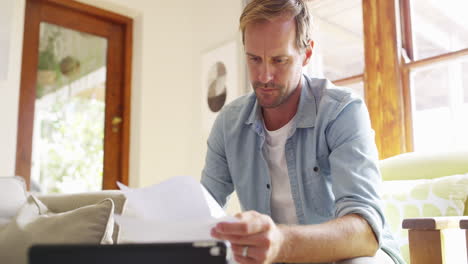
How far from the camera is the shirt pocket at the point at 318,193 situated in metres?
1.19

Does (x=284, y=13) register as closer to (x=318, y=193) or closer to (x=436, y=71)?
(x=318, y=193)

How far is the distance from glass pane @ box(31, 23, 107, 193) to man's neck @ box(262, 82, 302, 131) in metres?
2.14

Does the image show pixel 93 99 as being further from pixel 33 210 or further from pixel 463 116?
pixel 463 116

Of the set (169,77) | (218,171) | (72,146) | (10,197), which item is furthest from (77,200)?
(169,77)

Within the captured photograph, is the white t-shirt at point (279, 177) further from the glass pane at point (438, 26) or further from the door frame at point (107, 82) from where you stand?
the door frame at point (107, 82)

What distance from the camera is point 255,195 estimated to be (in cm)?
128

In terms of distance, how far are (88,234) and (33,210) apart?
11.2 inches

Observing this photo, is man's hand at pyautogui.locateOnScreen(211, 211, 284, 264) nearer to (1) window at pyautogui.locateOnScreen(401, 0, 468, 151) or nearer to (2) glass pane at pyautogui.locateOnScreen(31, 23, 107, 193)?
(1) window at pyautogui.locateOnScreen(401, 0, 468, 151)

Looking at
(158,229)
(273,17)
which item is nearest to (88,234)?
(158,229)

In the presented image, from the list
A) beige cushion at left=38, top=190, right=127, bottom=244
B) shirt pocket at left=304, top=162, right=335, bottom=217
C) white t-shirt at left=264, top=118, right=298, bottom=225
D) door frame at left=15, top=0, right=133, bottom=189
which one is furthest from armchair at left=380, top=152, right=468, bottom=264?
door frame at left=15, top=0, right=133, bottom=189

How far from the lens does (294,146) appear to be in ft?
4.06

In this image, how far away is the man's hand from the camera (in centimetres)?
62

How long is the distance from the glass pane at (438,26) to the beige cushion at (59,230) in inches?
73.3

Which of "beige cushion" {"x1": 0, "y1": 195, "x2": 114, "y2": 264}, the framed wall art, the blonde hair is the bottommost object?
"beige cushion" {"x1": 0, "y1": 195, "x2": 114, "y2": 264}
